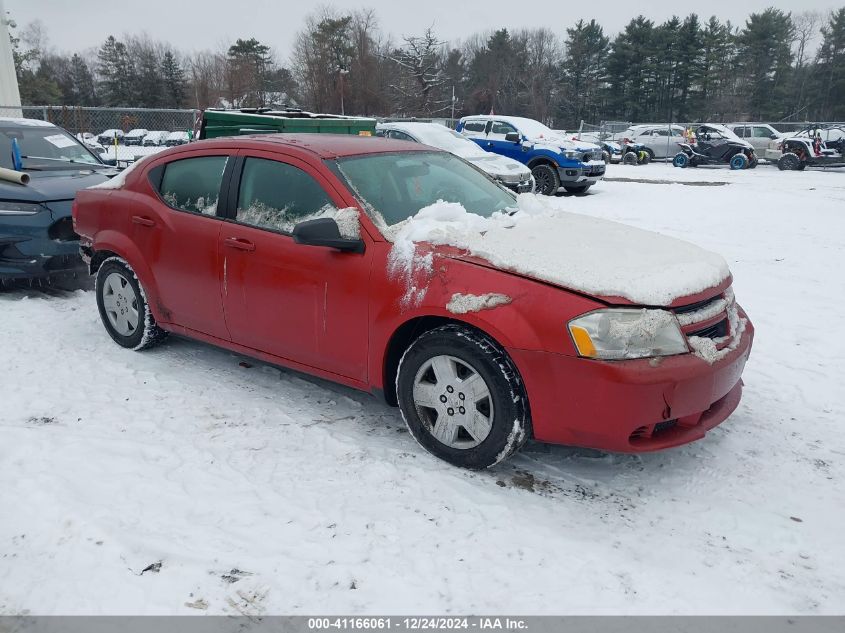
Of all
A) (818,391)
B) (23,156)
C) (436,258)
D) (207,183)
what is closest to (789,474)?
(818,391)

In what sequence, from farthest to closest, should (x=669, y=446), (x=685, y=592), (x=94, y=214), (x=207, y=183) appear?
(x=94, y=214), (x=207, y=183), (x=669, y=446), (x=685, y=592)

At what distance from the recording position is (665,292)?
9.78 feet

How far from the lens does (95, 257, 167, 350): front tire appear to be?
4664mm

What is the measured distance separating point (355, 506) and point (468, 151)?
11425 millimetres

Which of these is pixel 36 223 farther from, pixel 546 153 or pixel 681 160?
pixel 681 160

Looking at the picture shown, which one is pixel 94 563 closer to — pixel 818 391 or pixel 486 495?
pixel 486 495

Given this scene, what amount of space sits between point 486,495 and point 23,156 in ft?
23.0

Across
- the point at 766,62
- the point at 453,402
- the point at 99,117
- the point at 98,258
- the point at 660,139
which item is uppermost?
the point at 766,62

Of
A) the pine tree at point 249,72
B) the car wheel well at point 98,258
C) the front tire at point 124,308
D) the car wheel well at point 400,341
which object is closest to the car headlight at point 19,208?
the car wheel well at point 98,258

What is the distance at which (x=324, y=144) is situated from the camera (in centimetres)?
403

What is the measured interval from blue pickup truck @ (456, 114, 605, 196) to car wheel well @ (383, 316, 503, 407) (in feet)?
40.9

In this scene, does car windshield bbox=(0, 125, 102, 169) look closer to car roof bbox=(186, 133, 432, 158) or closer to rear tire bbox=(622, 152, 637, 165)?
car roof bbox=(186, 133, 432, 158)
